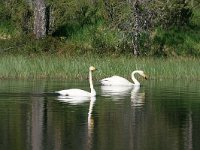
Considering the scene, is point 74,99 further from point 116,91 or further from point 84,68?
point 84,68

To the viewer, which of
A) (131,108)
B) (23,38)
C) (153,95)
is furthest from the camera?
(23,38)

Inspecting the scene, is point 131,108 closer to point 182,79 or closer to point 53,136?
point 53,136

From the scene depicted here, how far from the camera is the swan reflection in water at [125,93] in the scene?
24.4 meters

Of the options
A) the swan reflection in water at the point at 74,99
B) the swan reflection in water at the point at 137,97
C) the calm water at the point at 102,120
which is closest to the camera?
the calm water at the point at 102,120

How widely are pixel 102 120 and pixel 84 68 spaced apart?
14.1 metres

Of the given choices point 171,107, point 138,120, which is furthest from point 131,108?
point 138,120

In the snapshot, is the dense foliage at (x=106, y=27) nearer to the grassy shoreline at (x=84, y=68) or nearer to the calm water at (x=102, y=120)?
the grassy shoreline at (x=84, y=68)

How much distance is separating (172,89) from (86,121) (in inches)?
410

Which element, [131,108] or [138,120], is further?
[131,108]

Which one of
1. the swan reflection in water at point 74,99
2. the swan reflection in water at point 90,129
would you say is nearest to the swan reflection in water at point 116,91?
the swan reflection in water at point 74,99

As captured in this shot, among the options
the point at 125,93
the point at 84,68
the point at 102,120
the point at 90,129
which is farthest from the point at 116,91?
the point at 90,129

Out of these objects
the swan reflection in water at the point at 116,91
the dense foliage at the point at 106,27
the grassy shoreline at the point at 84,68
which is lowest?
the swan reflection in water at the point at 116,91

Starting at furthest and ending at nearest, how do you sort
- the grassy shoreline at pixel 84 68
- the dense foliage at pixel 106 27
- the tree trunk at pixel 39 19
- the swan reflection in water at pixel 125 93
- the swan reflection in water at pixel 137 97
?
the tree trunk at pixel 39 19 < the dense foliage at pixel 106 27 < the grassy shoreline at pixel 84 68 < the swan reflection in water at pixel 125 93 < the swan reflection in water at pixel 137 97

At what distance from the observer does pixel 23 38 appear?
43.9m
